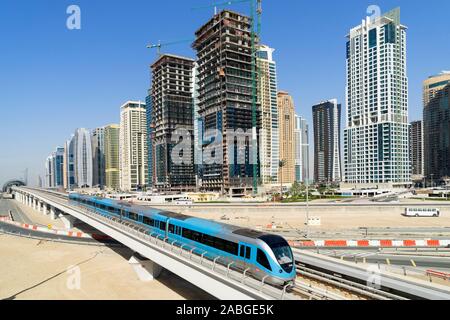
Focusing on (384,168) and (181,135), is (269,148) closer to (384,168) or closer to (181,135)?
(181,135)

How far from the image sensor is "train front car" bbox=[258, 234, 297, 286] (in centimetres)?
1620

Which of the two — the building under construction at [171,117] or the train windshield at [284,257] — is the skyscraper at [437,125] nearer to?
the building under construction at [171,117]

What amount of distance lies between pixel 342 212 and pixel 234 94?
8679 centimetres

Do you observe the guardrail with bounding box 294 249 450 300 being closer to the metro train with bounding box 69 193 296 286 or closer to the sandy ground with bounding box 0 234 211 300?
the metro train with bounding box 69 193 296 286

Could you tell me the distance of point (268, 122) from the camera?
17575 centimetres

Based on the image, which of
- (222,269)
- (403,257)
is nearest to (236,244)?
(222,269)

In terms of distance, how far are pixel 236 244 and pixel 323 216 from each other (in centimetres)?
5558

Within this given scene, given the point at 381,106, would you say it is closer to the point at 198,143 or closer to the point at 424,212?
the point at 424,212

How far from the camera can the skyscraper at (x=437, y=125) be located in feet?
579

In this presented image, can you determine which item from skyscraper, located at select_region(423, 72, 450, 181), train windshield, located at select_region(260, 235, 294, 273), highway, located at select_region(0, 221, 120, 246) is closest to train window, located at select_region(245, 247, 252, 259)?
train windshield, located at select_region(260, 235, 294, 273)

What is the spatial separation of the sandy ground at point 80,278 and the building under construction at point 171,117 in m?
116

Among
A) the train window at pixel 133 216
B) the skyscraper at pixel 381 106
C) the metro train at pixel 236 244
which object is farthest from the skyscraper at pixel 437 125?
the metro train at pixel 236 244
